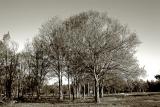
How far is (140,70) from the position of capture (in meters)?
35.6

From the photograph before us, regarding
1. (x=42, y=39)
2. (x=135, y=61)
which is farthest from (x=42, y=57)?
(x=135, y=61)

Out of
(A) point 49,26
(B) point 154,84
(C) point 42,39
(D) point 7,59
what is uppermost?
(A) point 49,26

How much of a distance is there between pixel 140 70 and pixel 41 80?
2528cm

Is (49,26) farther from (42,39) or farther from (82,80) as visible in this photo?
(82,80)

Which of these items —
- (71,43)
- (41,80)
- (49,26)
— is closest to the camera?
(71,43)

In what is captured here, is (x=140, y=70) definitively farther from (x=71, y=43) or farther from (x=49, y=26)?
(x=49, y=26)

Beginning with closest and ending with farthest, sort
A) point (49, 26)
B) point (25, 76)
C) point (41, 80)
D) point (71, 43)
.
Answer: point (71, 43) < point (49, 26) < point (41, 80) < point (25, 76)

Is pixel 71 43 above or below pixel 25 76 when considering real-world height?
above

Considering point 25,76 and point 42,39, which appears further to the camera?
point 25,76

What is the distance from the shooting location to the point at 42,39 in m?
44.7

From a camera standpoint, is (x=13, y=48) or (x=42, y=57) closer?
(x=42, y=57)

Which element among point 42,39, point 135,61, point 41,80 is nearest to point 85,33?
point 135,61

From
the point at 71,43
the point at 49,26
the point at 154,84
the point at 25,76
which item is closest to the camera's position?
the point at 71,43

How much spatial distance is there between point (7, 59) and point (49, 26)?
1499 centimetres
